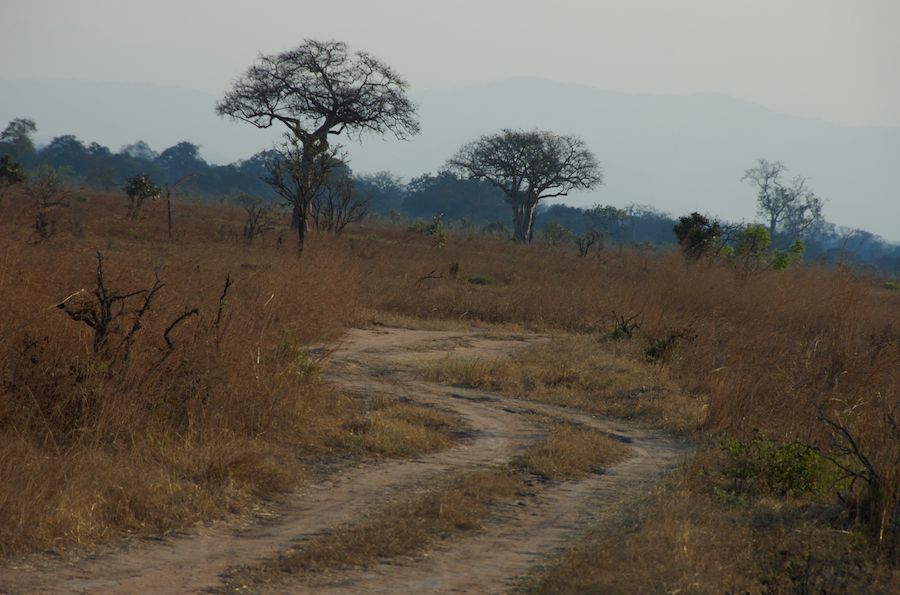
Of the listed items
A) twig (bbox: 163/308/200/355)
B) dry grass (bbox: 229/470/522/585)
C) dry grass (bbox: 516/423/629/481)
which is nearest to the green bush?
dry grass (bbox: 516/423/629/481)

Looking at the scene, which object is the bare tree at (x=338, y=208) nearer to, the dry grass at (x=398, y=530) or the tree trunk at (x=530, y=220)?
the dry grass at (x=398, y=530)

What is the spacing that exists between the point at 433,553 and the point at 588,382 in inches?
257

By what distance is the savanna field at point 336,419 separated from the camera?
513 centimetres

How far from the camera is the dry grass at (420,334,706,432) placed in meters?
10.2

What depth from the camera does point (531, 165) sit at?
55.2 m

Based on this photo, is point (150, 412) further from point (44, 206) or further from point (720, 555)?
point (720, 555)

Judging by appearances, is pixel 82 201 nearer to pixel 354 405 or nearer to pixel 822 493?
pixel 354 405

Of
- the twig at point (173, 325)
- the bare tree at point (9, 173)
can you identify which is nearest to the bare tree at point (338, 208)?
the bare tree at point (9, 173)

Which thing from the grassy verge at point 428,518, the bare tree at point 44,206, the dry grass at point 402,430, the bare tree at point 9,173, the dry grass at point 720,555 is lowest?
the dry grass at point 402,430

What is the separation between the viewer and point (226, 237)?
1054 inches

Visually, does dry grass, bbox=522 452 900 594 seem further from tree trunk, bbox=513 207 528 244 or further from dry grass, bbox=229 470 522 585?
tree trunk, bbox=513 207 528 244

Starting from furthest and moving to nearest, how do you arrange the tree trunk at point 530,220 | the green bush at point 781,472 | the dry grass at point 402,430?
1. the tree trunk at point 530,220
2. the dry grass at point 402,430
3. the green bush at point 781,472

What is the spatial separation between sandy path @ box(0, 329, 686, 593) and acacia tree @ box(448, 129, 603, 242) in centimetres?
4524

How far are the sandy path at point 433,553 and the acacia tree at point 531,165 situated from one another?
45243 millimetres
